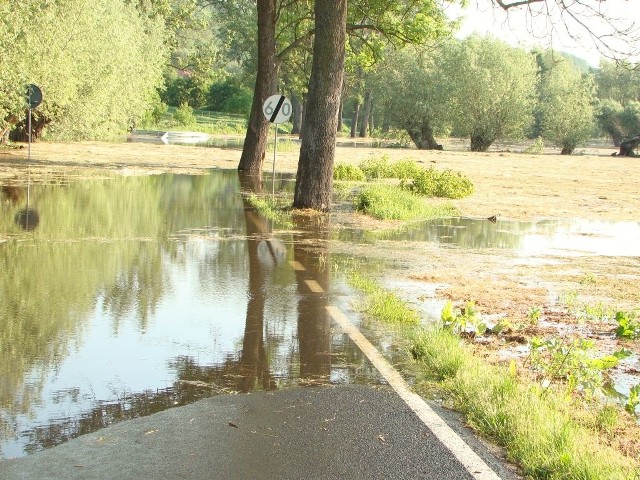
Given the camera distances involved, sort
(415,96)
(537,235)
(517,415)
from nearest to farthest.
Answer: (517,415) → (537,235) → (415,96)

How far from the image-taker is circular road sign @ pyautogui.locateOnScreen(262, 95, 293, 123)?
22656 millimetres

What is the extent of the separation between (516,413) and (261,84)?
2406cm

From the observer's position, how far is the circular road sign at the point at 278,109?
74.3 feet

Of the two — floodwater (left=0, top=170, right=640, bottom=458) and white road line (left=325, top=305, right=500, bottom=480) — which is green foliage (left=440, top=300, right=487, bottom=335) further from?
floodwater (left=0, top=170, right=640, bottom=458)

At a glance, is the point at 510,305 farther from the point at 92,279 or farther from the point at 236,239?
the point at 236,239

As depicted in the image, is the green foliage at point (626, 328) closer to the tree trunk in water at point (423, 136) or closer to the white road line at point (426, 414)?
the white road line at point (426, 414)

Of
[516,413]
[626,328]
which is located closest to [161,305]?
[626,328]

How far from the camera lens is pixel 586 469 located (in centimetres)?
473

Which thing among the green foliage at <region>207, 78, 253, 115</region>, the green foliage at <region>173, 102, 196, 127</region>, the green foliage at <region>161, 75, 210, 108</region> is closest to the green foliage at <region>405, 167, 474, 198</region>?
the green foliage at <region>173, 102, 196, 127</region>

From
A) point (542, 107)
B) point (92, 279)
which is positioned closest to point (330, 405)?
point (92, 279)

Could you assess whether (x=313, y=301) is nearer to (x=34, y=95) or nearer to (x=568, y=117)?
(x=34, y=95)

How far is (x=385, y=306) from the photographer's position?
915cm

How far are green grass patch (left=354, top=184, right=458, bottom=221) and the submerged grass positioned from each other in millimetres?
10726

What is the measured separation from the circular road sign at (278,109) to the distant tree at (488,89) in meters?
44.4
